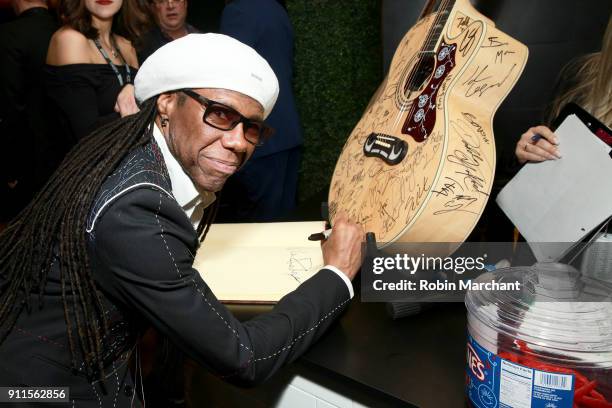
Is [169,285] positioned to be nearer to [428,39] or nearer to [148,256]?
[148,256]

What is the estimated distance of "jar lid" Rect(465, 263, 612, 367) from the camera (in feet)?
2.01

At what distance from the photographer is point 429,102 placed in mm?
1010

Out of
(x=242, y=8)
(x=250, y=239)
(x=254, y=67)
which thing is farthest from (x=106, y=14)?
(x=254, y=67)

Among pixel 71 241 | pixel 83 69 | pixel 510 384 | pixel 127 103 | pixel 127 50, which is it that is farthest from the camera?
pixel 127 50

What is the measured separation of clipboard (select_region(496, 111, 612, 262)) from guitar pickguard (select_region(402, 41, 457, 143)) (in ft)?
0.73


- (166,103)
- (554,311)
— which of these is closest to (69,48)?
(166,103)

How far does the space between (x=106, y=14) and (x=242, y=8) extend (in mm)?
500

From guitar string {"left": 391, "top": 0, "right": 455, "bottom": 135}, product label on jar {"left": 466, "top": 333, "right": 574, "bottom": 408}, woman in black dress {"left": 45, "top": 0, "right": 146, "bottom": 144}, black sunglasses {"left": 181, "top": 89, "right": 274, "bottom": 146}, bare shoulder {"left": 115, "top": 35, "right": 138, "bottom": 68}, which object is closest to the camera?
product label on jar {"left": 466, "top": 333, "right": 574, "bottom": 408}

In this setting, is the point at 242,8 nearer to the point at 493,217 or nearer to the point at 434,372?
the point at 493,217

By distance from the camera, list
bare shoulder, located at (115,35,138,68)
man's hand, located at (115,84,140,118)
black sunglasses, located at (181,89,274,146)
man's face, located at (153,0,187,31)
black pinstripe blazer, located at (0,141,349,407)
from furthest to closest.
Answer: man's face, located at (153,0,187,31), bare shoulder, located at (115,35,138,68), man's hand, located at (115,84,140,118), black sunglasses, located at (181,89,274,146), black pinstripe blazer, located at (0,141,349,407)

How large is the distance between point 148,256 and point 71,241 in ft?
0.47

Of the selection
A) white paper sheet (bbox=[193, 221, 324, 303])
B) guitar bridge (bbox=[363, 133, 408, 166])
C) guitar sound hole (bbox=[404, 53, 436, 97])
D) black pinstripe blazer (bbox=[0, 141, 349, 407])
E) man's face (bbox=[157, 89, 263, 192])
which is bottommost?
white paper sheet (bbox=[193, 221, 324, 303])

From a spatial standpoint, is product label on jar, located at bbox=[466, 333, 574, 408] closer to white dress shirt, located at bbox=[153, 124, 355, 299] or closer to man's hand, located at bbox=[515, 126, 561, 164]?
white dress shirt, located at bbox=[153, 124, 355, 299]

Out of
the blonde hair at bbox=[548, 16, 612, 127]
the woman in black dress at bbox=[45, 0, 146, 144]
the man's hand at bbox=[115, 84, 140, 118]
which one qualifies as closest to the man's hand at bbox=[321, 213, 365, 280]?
the blonde hair at bbox=[548, 16, 612, 127]
